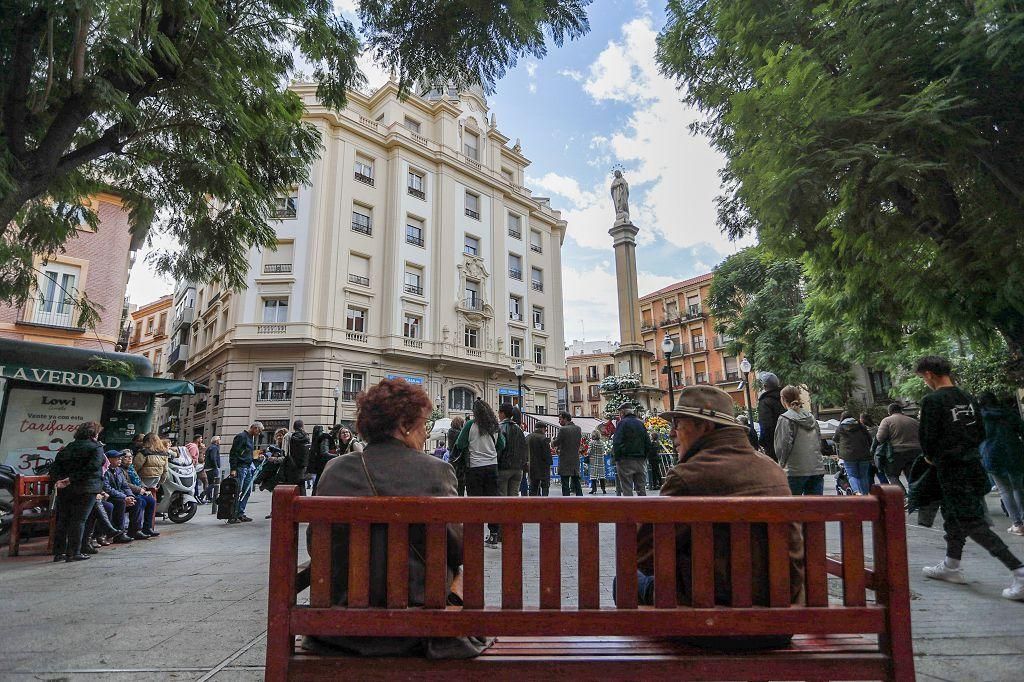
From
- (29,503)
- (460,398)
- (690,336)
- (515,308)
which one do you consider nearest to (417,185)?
(515,308)

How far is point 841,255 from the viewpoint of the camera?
786 centimetres

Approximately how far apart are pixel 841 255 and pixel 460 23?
617cm

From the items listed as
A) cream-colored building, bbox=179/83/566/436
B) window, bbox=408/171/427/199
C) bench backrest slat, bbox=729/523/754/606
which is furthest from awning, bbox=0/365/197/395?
window, bbox=408/171/427/199

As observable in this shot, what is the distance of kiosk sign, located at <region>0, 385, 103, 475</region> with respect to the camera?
1073 centimetres

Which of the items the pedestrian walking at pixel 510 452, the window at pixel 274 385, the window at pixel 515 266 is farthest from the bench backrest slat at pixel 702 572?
the window at pixel 515 266

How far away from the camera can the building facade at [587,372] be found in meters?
69.4

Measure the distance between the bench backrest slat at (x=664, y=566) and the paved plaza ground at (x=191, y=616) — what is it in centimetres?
23

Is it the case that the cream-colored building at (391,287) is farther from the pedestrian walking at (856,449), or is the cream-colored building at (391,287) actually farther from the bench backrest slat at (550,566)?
the bench backrest slat at (550,566)

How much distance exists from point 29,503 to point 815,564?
8766mm

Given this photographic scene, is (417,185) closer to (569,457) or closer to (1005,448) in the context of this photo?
(569,457)

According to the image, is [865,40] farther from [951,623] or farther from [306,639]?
[306,639]

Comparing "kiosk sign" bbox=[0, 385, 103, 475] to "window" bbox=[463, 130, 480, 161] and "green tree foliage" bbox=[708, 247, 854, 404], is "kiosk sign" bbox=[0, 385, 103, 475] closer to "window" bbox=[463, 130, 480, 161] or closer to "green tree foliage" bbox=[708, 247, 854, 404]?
"green tree foliage" bbox=[708, 247, 854, 404]

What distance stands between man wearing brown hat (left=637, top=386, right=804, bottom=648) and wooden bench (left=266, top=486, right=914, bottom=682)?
0.09m

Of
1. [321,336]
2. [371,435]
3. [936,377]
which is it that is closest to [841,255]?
[936,377]
